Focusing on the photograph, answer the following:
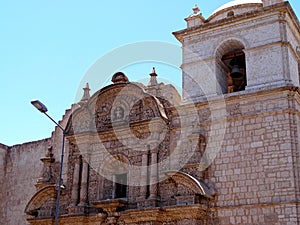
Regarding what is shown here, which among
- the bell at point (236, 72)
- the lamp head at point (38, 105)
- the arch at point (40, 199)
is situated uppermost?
the bell at point (236, 72)

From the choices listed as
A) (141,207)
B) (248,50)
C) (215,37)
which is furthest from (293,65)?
(141,207)

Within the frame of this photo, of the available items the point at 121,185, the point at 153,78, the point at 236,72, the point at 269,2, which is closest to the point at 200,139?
the point at 236,72

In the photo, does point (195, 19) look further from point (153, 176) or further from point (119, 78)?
point (153, 176)

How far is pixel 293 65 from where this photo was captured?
12625mm

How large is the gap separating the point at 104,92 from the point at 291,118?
5.86 m

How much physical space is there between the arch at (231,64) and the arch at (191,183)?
2848 mm

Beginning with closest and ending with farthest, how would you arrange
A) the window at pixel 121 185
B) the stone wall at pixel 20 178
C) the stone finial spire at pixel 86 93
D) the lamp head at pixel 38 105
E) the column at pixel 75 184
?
the lamp head at pixel 38 105
the window at pixel 121 185
the column at pixel 75 184
the stone finial spire at pixel 86 93
the stone wall at pixel 20 178

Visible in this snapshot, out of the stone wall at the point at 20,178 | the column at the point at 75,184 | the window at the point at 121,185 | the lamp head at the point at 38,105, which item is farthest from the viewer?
the stone wall at the point at 20,178

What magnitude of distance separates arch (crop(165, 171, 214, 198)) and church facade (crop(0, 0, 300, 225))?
27mm

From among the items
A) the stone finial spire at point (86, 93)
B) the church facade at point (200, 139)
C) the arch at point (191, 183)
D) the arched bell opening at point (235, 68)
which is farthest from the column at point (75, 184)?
the arched bell opening at point (235, 68)

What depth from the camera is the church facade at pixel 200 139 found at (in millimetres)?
11234

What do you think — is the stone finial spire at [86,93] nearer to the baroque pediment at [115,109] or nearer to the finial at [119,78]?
the baroque pediment at [115,109]

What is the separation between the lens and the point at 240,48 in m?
13.5

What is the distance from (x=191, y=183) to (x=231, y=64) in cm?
436
